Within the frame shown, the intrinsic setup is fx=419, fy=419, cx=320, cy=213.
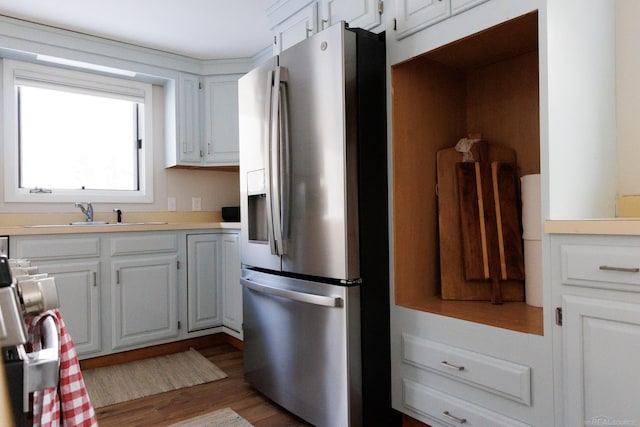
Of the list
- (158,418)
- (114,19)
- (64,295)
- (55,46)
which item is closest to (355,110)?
(158,418)

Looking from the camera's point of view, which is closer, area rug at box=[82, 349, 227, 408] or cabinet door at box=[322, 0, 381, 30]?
cabinet door at box=[322, 0, 381, 30]

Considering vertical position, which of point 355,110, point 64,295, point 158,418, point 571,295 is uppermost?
point 355,110

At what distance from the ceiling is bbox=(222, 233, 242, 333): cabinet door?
143 cm

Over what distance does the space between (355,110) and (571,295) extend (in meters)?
1.02

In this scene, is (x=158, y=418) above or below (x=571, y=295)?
below

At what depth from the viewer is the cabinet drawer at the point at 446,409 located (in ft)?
4.78

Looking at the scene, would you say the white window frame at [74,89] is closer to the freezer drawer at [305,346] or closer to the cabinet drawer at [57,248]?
the cabinet drawer at [57,248]

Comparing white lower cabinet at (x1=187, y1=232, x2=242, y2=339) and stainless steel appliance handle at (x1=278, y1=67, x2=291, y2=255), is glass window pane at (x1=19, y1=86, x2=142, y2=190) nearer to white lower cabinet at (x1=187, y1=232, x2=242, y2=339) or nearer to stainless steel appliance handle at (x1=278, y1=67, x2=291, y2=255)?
white lower cabinet at (x1=187, y1=232, x2=242, y2=339)

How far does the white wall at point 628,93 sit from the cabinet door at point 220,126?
2534 mm

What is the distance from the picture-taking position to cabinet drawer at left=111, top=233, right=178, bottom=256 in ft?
9.05

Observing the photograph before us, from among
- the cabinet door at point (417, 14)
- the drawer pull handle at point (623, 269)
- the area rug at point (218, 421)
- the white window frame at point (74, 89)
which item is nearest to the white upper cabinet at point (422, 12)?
the cabinet door at point (417, 14)

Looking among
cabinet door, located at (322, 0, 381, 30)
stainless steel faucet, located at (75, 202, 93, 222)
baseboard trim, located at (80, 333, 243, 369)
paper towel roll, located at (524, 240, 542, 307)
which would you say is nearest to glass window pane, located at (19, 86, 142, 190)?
stainless steel faucet, located at (75, 202, 93, 222)

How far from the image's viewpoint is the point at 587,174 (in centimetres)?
151

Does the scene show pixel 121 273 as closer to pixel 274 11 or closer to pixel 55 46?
pixel 55 46
